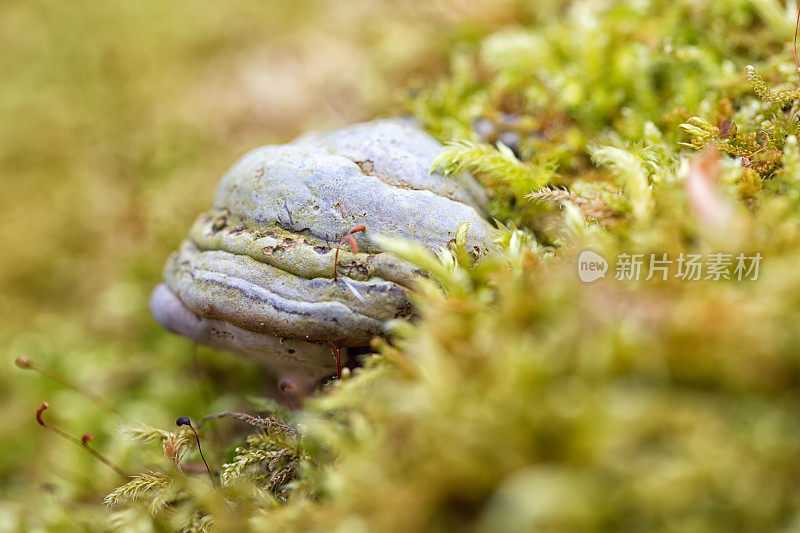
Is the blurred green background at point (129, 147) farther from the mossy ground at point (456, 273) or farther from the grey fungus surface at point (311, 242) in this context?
the grey fungus surface at point (311, 242)

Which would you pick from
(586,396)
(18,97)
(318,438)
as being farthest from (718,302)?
(18,97)

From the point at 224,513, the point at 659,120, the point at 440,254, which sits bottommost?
the point at 224,513

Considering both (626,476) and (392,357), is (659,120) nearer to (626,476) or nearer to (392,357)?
(392,357)

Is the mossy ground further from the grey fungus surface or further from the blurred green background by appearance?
the grey fungus surface

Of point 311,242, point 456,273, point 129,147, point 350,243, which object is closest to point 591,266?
point 456,273

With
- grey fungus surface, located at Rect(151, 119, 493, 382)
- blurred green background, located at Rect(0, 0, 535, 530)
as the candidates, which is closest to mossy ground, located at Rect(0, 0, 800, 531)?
blurred green background, located at Rect(0, 0, 535, 530)

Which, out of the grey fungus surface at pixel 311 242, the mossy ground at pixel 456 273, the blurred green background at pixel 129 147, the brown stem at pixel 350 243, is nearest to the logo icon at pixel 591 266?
the mossy ground at pixel 456 273
